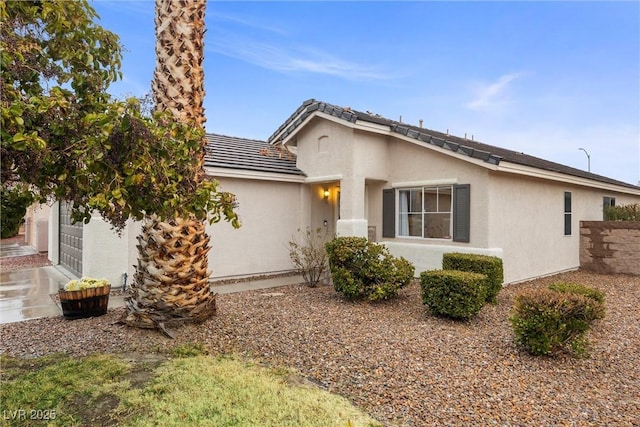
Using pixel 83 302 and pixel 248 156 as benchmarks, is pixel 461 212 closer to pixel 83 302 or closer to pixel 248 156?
pixel 248 156

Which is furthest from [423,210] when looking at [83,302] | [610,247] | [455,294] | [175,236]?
[83,302]

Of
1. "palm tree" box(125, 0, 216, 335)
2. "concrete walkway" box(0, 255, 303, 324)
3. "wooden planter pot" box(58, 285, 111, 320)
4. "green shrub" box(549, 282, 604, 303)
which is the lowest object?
"concrete walkway" box(0, 255, 303, 324)

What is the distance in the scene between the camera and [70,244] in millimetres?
12984

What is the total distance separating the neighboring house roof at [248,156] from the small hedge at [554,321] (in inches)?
352

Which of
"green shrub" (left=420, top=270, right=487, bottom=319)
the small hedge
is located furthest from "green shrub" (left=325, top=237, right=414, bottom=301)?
the small hedge

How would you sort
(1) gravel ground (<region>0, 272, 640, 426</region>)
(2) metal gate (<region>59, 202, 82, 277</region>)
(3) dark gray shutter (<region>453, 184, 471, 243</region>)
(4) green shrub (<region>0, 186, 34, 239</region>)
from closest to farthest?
1. (4) green shrub (<region>0, 186, 34, 239</region>)
2. (1) gravel ground (<region>0, 272, 640, 426</region>)
3. (3) dark gray shutter (<region>453, 184, 471, 243</region>)
4. (2) metal gate (<region>59, 202, 82, 277</region>)

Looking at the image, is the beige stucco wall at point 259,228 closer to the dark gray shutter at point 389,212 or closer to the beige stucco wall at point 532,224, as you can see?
the dark gray shutter at point 389,212

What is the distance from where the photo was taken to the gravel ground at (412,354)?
4168 millimetres

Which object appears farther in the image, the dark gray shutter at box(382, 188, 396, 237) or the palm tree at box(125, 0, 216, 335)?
the dark gray shutter at box(382, 188, 396, 237)

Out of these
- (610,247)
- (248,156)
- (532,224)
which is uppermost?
(248,156)

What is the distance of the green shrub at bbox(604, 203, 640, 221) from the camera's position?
48.4 feet

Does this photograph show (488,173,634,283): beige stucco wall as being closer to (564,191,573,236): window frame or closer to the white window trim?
(564,191,573,236): window frame

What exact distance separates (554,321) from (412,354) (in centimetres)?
222

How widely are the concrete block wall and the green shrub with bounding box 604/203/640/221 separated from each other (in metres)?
1.86
